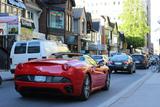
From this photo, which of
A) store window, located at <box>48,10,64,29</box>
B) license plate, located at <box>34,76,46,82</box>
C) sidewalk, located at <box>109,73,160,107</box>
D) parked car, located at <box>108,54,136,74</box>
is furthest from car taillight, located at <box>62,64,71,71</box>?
store window, located at <box>48,10,64,29</box>

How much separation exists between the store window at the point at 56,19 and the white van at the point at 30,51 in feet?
78.2

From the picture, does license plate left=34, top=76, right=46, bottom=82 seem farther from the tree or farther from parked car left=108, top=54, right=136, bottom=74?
the tree

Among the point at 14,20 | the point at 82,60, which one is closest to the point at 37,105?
the point at 82,60

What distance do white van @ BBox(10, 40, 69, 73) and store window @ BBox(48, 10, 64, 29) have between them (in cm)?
2385

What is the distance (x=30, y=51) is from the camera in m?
21.7

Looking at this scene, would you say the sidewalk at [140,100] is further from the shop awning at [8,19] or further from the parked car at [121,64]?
Answer: the parked car at [121,64]

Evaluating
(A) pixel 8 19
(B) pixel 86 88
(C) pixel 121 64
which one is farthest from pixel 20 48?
(B) pixel 86 88

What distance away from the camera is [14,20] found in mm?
27703

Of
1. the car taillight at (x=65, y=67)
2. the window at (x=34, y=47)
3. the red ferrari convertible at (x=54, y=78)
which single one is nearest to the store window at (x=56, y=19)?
the window at (x=34, y=47)

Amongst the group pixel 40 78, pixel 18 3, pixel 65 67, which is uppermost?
pixel 18 3

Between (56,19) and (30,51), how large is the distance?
2587 cm

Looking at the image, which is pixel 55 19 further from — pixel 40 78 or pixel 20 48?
pixel 40 78

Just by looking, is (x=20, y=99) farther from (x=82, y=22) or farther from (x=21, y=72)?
(x=82, y=22)

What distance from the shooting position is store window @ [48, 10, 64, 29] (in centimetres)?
4609
